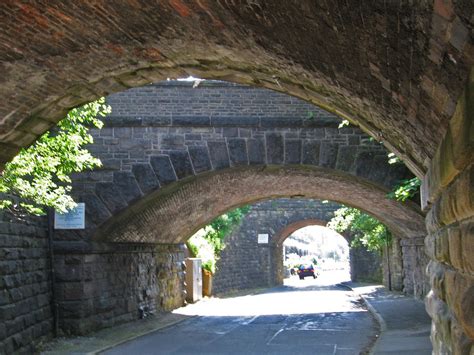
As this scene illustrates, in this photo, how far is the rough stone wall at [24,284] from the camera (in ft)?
34.0

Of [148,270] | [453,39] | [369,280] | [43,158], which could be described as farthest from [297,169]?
[369,280]

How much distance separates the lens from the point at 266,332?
13461 mm

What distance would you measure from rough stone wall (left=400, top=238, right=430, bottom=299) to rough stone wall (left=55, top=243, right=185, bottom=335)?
7763mm

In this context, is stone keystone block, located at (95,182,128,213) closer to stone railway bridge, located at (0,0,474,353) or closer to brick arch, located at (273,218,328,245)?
stone railway bridge, located at (0,0,474,353)

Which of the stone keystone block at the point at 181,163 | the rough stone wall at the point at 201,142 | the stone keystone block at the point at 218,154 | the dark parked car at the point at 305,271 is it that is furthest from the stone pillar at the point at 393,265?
the dark parked car at the point at 305,271

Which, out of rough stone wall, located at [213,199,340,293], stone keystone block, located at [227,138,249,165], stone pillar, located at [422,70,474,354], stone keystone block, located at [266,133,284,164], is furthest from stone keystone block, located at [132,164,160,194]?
rough stone wall, located at [213,199,340,293]

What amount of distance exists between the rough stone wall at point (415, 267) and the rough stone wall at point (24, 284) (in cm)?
1041

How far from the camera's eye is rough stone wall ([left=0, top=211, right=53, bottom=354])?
10.4 m

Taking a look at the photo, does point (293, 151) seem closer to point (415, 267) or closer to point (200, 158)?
point (200, 158)

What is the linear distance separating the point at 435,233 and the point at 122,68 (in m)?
3.29

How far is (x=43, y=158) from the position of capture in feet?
29.1

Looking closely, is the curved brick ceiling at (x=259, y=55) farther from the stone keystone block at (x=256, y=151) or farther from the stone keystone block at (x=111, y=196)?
the stone keystone block at (x=256, y=151)

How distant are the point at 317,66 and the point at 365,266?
1326 inches

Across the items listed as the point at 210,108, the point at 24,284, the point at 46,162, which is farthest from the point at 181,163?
the point at 46,162
